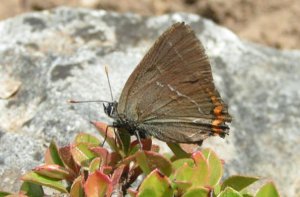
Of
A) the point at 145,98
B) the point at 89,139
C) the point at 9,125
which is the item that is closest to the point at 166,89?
the point at 145,98

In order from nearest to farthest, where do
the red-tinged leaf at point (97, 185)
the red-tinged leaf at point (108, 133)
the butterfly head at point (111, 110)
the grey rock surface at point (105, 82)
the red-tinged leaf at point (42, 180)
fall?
the red-tinged leaf at point (97, 185) < the red-tinged leaf at point (42, 180) < the red-tinged leaf at point (108, 133) < the butterfly head at point (111, 110) < the grey rock surface at point (105, 82)

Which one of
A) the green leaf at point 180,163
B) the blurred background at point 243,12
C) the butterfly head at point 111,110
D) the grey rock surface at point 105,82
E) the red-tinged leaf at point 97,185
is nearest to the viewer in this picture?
the red-tinged leaf at point 97,185

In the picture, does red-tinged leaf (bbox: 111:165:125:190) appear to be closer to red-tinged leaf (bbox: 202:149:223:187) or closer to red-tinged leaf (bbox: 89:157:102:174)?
red-tinged leaf (bbox: 89:157:102:174)

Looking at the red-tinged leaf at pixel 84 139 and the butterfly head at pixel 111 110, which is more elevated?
the butterfly head at pixel 111 110

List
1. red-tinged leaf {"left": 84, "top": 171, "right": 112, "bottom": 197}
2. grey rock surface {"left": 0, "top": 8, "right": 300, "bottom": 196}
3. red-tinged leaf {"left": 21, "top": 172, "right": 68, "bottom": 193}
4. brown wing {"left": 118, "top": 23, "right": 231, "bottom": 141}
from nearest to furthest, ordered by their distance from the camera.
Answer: red-tinged leaf {"left": 84, "top": 171, "right": 112, "bottom": 197}, red-tinged leaf {"left": 21, "top": 172, "right": 68, "bottom": 193}, brown wing {"left": 118, "top": 23, "right": 231, "bottom": 141}, grey rock surface {"left": 0, "top": 8, "right": 300, "bottom": 196}

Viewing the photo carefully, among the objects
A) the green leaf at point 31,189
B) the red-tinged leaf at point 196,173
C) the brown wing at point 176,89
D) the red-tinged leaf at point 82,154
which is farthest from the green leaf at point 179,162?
the green leaf at point 31,189

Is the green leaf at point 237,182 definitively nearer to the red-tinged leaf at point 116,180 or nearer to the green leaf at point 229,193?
the green leaf at point 229,193

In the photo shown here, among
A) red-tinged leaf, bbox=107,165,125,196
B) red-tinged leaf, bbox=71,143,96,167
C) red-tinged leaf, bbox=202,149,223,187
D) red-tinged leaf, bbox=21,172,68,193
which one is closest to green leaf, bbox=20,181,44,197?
red-tinged leaf, bbox=21,172,68,193
